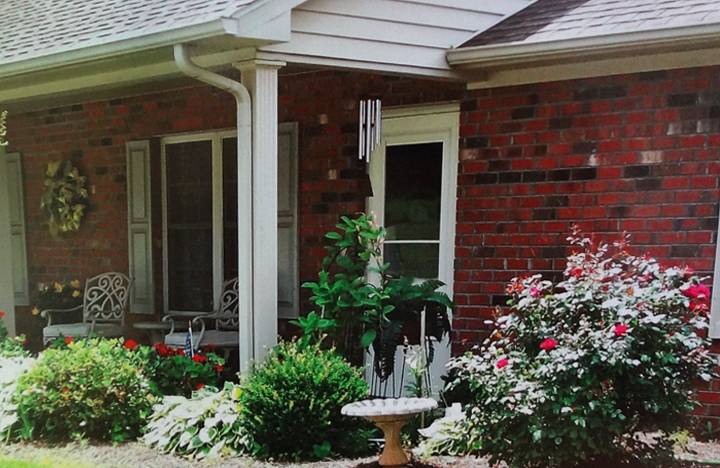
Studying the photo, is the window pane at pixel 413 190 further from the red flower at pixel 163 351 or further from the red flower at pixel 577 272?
the red flower at pixel 163 351

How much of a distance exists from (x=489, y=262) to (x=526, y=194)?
1.84 ft

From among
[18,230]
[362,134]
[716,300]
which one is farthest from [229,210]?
[716,300]

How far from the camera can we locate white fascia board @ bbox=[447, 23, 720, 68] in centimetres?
392

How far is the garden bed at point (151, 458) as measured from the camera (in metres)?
3.79

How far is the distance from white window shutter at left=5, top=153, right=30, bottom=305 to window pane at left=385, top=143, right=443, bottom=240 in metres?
4.69

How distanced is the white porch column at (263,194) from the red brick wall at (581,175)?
1.60 meters

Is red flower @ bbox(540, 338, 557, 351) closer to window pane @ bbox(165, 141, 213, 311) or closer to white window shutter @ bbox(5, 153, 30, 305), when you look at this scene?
window pane @ bbox(165, 141, 213, 311)

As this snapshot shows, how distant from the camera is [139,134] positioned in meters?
6.82

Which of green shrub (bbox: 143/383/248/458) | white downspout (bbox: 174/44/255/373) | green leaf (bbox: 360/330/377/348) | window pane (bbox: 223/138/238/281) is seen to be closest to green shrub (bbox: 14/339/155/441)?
green shrub (bbox: 143/383/248/458)

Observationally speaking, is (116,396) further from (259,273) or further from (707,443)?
(707,443)

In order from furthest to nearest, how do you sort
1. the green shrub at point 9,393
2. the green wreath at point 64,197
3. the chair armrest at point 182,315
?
the green wreath at point 64,197
the chair armrest at point 182,315
the green shrub at point 9,393

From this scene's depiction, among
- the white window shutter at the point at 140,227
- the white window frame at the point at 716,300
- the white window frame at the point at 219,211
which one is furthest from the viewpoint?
the white window shutter at the point at 140,227

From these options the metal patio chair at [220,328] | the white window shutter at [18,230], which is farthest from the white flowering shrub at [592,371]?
the white window shutter at [18,230]

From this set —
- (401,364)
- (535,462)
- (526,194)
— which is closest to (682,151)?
(526,194)
